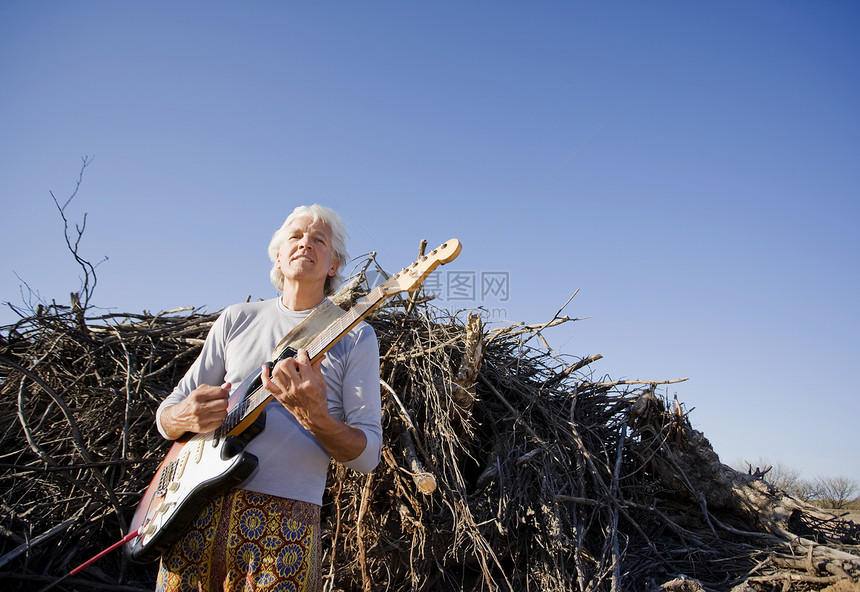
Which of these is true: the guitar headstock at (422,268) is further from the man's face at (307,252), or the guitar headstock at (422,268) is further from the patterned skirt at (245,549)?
the patterned skirt at (245,549)

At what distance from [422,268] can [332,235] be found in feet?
1.97

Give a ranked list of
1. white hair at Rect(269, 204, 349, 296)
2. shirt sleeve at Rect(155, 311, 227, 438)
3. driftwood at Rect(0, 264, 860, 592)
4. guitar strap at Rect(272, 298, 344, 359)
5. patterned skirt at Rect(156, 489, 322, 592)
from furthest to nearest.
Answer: driftwood at Rect(0, 264, 860, 592), white hair at Rect(269, 204, 349, 296), shirt sleeve at Rect(155, 311, 227, 438), guitar strap at Rect(272, 298, 344, 359), patterned skirt at Rect(156, 489, 322, 592)

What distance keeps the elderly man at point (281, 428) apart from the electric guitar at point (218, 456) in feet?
0.16

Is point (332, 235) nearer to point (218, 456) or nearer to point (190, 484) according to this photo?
point (218, 456)

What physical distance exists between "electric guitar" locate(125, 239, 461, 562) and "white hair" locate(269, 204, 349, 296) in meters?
0.46

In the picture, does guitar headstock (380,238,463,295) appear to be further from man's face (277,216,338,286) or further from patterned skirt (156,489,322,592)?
patterned skirt (156,489,322,592)

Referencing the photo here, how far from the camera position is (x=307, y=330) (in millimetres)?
2209

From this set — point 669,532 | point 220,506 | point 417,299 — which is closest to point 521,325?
point 417,299

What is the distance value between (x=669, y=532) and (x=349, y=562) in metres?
2.58

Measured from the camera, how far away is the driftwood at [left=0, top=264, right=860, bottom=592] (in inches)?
130

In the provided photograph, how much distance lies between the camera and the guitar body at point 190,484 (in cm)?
191

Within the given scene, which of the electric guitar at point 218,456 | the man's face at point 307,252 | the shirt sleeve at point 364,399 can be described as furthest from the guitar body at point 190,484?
the man's face at point 307,252

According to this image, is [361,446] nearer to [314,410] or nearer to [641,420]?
[314,410]

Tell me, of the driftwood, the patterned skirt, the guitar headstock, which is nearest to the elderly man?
the patterned skirt
